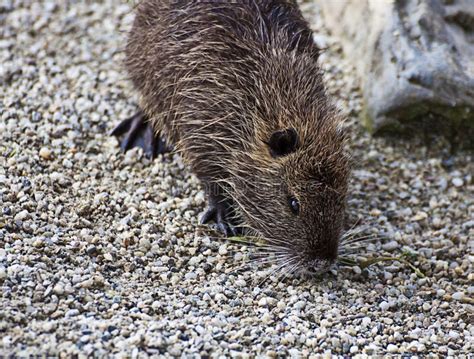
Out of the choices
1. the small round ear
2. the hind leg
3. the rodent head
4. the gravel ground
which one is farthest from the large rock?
the hind leg

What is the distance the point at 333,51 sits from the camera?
854 cm

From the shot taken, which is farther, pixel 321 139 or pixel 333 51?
pixel 333 51

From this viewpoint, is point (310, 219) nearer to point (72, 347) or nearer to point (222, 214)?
point (222, 214)

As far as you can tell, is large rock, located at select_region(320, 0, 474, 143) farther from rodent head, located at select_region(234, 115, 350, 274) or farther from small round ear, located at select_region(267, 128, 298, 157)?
small round ear, located at select_region(267, 128, 298, 157)

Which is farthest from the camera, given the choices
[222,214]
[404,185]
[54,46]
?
[54,46]

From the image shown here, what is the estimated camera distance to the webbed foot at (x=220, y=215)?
20.4ft

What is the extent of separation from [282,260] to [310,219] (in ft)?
1.32

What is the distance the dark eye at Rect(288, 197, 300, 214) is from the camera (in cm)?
568

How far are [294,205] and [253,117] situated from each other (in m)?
0.80

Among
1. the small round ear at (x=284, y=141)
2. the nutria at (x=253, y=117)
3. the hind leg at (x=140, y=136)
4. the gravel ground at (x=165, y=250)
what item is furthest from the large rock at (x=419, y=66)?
the hind leg at (x=140, y=136)

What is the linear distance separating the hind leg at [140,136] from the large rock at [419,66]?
2114 millimetres

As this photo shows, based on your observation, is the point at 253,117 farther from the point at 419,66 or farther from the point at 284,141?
the point at 419,66

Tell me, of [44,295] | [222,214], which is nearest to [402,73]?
[222,214]

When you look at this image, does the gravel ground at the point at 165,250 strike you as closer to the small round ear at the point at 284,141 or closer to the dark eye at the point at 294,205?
the dark eye at the point at 294,205
